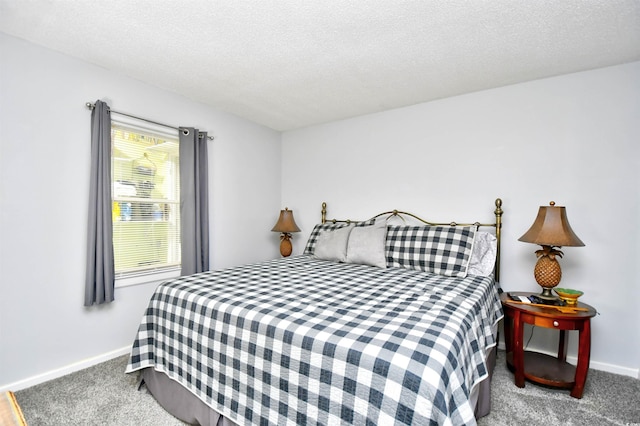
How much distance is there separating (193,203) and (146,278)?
0.81 m

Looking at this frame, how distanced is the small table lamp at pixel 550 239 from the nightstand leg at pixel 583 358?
11.0 inches

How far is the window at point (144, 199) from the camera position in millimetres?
2693

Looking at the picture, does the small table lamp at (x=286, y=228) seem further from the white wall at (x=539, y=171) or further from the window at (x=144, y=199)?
the window at (x=144, y=199)

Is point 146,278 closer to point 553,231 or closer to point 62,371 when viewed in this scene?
point 62,371

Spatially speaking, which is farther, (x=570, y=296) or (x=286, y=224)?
(x=286, y=224)

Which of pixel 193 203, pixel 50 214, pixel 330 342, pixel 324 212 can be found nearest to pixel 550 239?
pixel 330 342

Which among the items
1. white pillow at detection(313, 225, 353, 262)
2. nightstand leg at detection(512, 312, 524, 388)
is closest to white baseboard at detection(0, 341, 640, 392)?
nightstand leg at detection(512, 312, 524, 388)

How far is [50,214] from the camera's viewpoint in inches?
88.2

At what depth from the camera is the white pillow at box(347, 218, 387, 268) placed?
9.13ft

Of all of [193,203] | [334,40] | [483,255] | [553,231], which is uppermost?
[334,40]

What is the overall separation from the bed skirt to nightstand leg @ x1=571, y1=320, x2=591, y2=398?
0.68 meters

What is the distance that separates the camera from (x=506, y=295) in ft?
7.91

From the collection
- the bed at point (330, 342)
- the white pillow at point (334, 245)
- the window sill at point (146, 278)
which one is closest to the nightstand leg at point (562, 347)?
the bed at point (330, 342)

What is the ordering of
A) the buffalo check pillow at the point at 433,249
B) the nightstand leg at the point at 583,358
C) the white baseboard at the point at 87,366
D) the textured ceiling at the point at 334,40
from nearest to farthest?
the textured ceiling at the point at 334,40
the nightstand leg at the point at 583,358
the white baseboard at the point at 87,366
the buffalo check pillow at the point at 433,249
